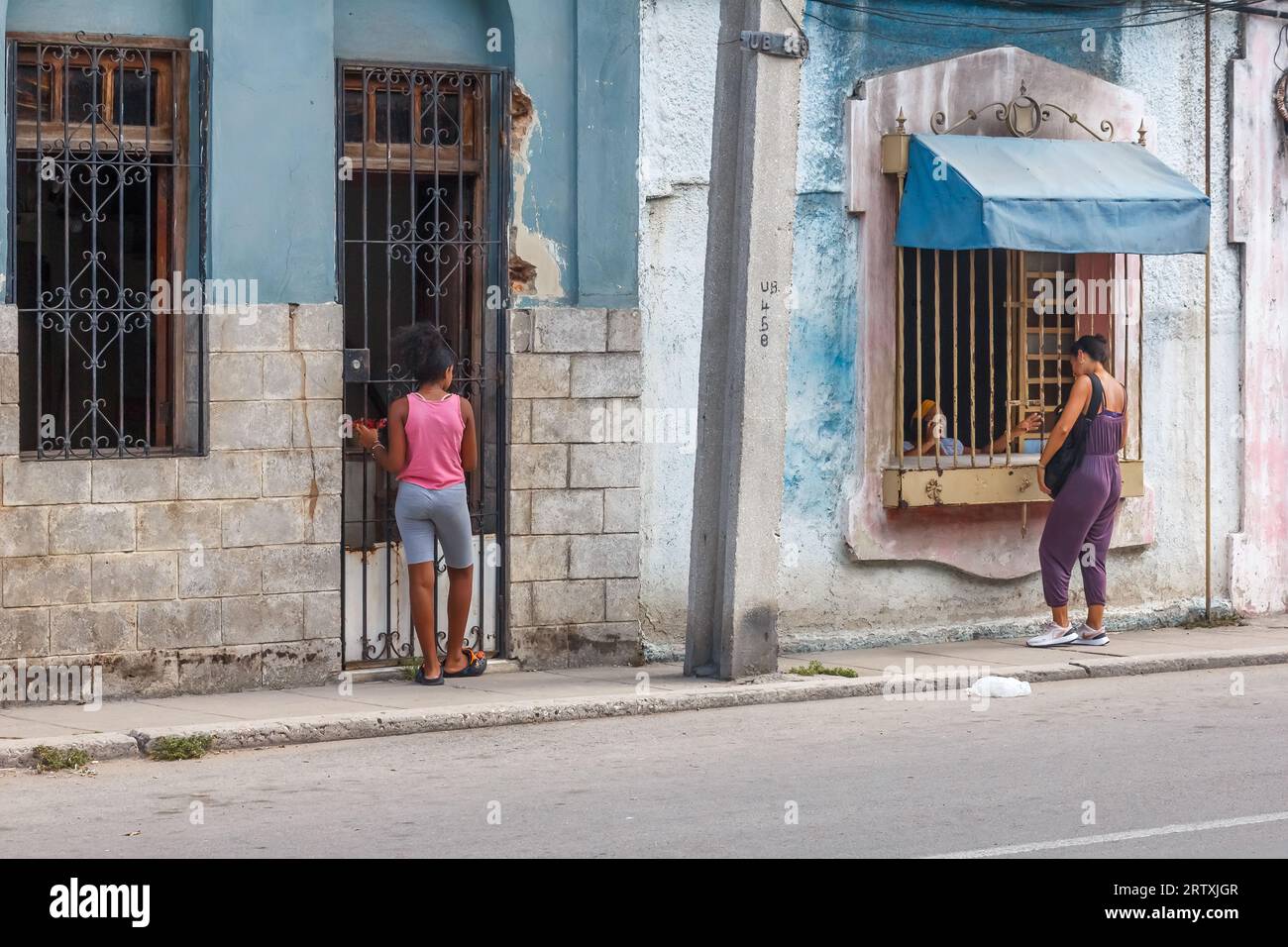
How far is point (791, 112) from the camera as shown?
36.5 feet

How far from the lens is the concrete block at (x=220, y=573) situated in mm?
10766

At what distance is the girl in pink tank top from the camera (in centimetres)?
1101

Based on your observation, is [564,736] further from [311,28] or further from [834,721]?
[311,28]

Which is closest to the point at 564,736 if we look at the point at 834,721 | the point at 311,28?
the point at 834,721

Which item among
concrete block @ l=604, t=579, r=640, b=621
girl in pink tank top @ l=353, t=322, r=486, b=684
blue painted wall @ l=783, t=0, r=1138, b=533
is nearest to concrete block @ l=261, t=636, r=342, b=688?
girl in pink tank top @ l=353, t=322, r=486, b=684

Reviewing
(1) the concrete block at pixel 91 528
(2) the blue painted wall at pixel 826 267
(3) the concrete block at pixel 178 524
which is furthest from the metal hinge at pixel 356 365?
(2) the blue painted wall at pixel 826 267

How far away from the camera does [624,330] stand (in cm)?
1195

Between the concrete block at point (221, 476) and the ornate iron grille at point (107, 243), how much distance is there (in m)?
0.14

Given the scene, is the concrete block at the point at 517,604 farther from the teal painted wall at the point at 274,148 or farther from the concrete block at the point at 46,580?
the concrete block at the point at 46,580

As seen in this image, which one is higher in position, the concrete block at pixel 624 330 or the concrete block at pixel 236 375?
the concrete block at pixel 624 330

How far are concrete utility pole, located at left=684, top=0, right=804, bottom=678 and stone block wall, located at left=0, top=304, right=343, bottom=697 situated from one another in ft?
6.77

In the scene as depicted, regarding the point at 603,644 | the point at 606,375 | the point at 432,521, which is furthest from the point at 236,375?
the point at 603,644

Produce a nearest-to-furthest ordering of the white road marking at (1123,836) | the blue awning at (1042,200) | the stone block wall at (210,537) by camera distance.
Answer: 1. the white road marking at (1123,836)
2. the stone block wall at (210,537)
3. the blue awning at (1042,200)

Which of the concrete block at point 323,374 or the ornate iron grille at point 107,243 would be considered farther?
the concrete block at point 323,374
